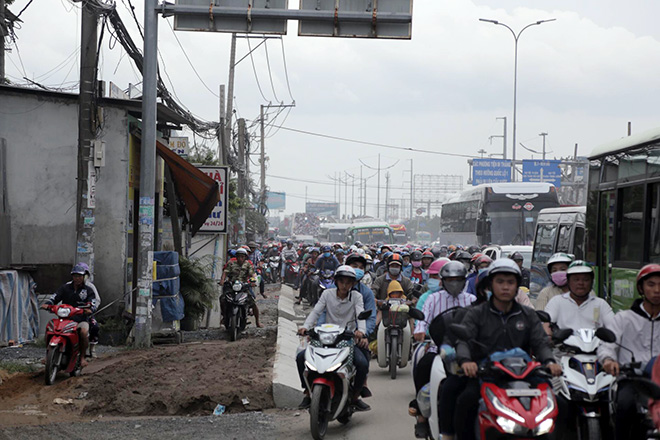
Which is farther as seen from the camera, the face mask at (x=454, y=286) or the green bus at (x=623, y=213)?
the green bus at (x=623, y=213)

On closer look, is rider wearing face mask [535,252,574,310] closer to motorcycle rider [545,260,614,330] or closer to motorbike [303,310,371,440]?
motorcycle rider [545,260,614,330]

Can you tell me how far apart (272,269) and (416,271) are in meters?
24.8

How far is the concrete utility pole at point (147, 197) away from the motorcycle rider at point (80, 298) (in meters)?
2.44

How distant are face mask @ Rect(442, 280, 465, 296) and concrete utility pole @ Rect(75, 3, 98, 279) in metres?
7.49

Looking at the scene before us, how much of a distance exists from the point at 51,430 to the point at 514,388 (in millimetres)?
5209

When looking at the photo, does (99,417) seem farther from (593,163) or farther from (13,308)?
(593,163)

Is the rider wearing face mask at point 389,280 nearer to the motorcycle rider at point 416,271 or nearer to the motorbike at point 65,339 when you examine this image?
the motorcycle rider at point 416,271

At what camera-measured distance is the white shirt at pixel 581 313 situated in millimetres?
6711

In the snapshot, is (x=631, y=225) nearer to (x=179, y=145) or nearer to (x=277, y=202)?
(x=179, y=145)

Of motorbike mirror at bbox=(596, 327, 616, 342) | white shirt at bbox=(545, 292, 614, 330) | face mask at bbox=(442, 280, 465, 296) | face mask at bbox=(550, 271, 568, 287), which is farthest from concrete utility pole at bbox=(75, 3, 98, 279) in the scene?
motorbike mirror at bbox=(596, 327, 616, 342)

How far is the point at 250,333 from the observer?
55.7ft

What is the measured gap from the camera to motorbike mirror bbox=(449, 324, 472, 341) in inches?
207

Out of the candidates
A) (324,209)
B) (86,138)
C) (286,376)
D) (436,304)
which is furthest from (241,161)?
(324,209)

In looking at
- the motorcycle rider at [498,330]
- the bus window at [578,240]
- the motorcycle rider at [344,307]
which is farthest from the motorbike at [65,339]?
the bus window at [578,240]
